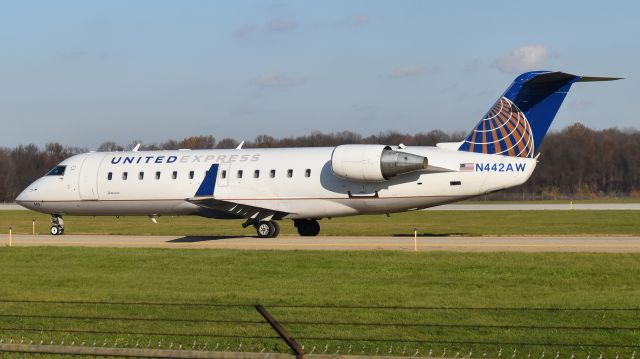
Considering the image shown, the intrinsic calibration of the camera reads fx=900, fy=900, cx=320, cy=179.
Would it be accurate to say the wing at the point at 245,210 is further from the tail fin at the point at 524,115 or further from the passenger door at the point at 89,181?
the tail fin at the point at 524,115

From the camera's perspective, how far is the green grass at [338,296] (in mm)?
14711

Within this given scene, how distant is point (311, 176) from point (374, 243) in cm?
501

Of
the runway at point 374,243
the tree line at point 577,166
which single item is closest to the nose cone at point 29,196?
the runway at point 374,243

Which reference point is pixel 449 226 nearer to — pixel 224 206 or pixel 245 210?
pixel 245 210

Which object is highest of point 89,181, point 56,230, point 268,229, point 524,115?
point 524,115

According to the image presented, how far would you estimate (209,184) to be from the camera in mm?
37531

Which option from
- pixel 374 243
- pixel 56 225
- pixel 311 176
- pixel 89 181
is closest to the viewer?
pixel 374 243

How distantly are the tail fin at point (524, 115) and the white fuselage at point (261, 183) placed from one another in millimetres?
484

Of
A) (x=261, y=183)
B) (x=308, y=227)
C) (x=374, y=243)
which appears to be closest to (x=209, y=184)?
(x=261, y=183)

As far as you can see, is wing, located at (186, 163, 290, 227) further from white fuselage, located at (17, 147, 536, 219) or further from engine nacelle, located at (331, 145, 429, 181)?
engine nacelle, located at (331, 145, 429, 181)

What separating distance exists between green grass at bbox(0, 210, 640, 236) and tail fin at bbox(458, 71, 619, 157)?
27.9 feet

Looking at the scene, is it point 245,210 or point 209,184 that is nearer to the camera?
point 245,210

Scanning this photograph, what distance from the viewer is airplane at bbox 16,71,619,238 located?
33969mm

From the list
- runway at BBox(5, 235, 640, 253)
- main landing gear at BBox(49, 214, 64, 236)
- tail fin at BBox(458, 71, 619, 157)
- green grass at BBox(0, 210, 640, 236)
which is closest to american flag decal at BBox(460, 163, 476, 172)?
tail fin at BBox(458, 71, 619, 157)
